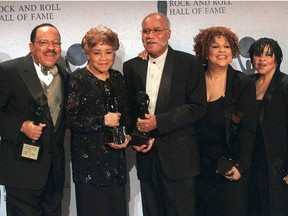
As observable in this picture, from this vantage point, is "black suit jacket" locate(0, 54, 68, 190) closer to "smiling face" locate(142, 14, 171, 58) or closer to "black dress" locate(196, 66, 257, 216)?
"smiling face" locate(142, 14, 171, 58)

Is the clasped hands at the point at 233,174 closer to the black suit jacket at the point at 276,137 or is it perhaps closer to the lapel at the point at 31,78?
the black suit jacket at the point at 276,137

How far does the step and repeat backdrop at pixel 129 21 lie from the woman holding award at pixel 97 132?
726 millimetres

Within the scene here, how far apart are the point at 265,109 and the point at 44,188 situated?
1344 millimetres

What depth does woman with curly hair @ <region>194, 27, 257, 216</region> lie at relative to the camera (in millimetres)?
2422

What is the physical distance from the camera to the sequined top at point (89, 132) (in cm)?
225

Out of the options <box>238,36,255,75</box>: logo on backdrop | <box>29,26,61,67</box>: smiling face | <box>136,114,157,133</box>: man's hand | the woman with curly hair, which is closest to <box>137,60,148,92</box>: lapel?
<box>136,114,157,133</box>: man's hand

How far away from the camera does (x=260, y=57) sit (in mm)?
2604

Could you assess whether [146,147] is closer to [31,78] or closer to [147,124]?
[147,124]

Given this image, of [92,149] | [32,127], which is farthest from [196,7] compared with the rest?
[32,127]

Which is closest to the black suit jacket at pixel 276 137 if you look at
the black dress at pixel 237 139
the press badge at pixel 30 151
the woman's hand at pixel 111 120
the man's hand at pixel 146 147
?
the black dress at pixel 237 139

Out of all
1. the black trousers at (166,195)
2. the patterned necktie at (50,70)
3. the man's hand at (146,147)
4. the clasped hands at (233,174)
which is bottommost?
the black trousers at (166,195)

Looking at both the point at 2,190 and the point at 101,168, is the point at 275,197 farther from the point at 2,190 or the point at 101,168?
the point at 2,190

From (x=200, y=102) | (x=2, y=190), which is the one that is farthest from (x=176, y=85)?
(x=2, y=190)

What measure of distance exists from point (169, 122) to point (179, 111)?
85mm
